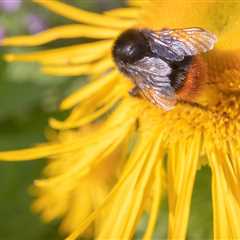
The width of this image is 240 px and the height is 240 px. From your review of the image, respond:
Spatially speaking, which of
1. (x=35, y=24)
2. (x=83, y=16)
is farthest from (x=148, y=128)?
(x=35, y=24)

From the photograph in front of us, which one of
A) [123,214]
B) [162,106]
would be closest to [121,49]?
[162,106]

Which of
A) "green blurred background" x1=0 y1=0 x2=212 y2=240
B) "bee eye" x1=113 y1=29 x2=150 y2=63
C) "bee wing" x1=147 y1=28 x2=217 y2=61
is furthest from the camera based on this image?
"green blurred background" x1=0 y1=0 x2=212 y2=240

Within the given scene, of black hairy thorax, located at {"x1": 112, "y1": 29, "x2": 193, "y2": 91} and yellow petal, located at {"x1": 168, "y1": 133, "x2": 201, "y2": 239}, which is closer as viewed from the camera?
black hairy thorax, located at {"x1": 112, "y1": 29, "x2": 193, "y2": 91}

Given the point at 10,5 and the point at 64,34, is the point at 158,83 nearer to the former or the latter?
the point at 64,34

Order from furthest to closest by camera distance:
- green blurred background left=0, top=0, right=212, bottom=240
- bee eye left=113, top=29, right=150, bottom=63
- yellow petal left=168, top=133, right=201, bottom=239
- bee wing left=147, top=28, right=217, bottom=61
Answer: green blurred background left=0, top=0, right=212, bottom=240 < yellow petal left=168, top=133, right=201, bottom=239 < bee eye left=113, top=29, right=150, bottom=63 < bee wing left=147, top=28, right=217, bottom=61

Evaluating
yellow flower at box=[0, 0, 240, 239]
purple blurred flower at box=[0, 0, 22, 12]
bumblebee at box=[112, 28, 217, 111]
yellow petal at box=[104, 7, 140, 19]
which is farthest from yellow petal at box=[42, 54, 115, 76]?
purple blurred flower at box=[0, 0, 22, 12]

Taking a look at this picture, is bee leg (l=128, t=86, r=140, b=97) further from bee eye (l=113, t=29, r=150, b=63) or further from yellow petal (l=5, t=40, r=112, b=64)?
yellow petal (l=5, t=40, r=112, b=64)

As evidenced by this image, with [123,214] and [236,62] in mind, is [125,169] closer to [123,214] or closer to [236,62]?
[123,214]

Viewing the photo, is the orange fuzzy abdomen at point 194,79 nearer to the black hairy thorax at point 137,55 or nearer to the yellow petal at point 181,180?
the black hairy thorax at point 137,55
